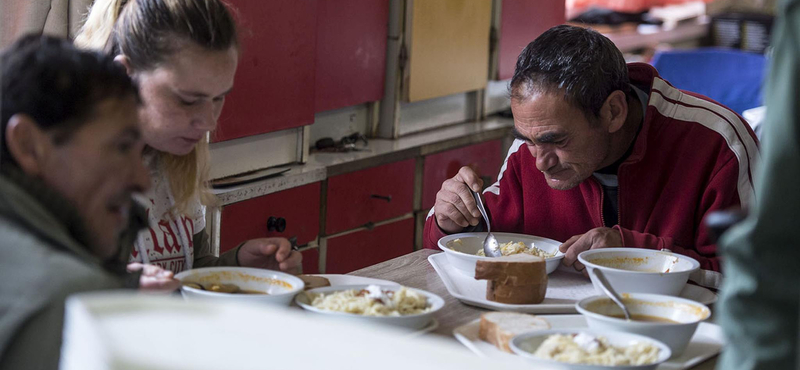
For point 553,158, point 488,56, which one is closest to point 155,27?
point 553,158

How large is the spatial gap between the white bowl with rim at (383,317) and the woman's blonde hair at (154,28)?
56cm

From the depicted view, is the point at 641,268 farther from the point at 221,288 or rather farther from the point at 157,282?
the point at 157,282

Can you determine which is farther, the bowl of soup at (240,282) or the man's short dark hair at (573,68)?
the man's short dark hair at (573,68)

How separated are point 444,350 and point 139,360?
28cm

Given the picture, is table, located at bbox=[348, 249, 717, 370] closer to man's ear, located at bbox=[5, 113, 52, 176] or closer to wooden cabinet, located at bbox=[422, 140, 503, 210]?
man's ear, located at bbox=[5, 113, 52, 176]

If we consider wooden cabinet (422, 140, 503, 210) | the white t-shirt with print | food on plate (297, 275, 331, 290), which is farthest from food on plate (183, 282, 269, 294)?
wooden cabinet (422, 140, 503, 210)

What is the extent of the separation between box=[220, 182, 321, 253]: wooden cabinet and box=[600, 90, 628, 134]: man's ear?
1230mm

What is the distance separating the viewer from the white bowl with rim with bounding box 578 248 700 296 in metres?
1.78

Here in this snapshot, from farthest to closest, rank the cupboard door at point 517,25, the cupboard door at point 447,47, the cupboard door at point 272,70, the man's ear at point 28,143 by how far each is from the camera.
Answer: the cupboard door at point 517,25 → the cupboard door at point 447,47 → the cupboard door at point 272,70 → the man's ear at point 28,143

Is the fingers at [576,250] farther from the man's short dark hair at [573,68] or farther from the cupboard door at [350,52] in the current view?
the cupboard door at [350,52]

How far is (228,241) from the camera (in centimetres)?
296

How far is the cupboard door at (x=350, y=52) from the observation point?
3410mm

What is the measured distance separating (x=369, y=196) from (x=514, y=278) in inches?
71.4

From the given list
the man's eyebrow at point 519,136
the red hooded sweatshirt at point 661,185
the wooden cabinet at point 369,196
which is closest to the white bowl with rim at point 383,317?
the red hooded sweatshirt at point 661,185
